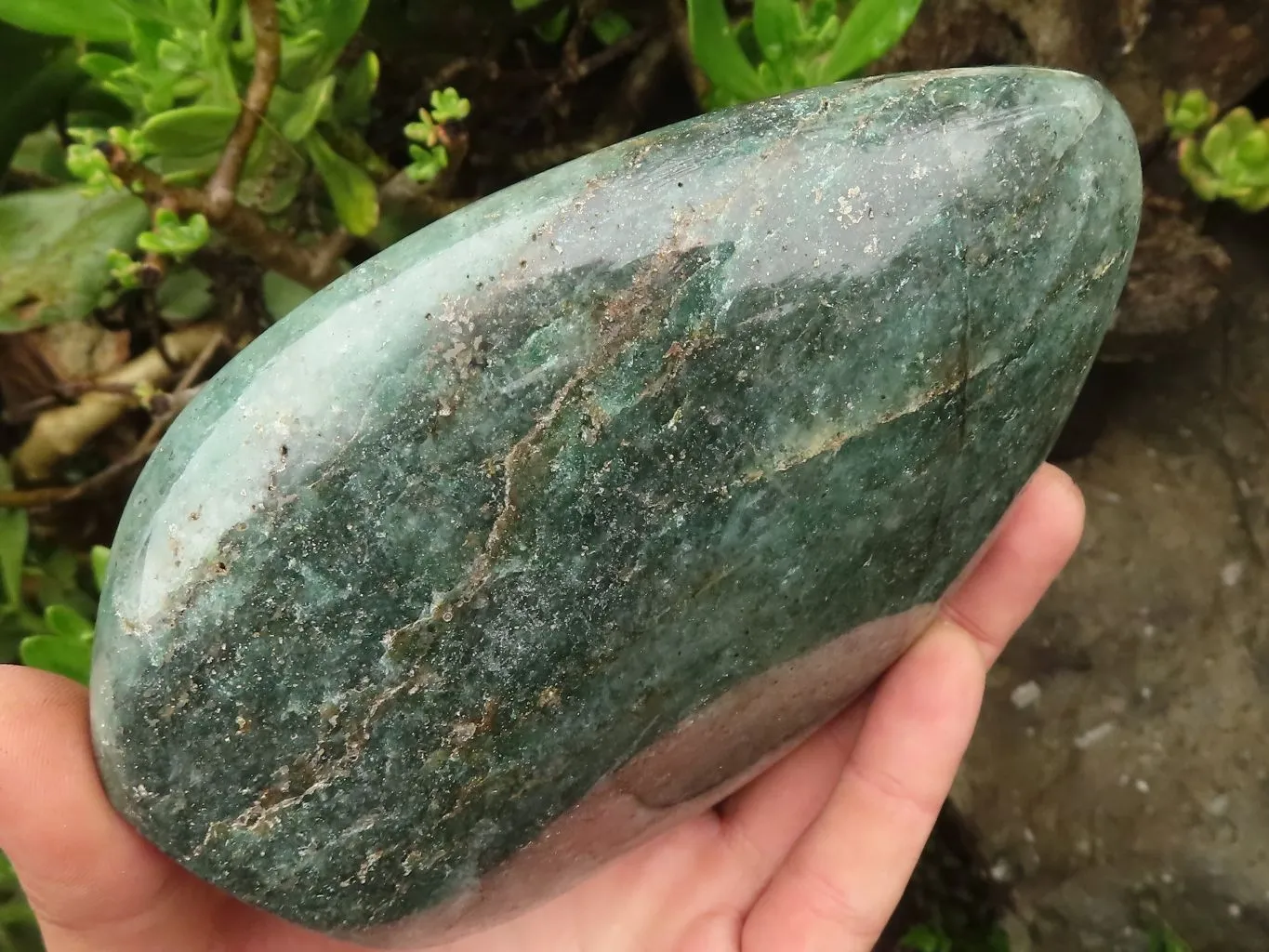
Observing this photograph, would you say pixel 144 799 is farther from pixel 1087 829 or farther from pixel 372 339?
pixel 1087 829

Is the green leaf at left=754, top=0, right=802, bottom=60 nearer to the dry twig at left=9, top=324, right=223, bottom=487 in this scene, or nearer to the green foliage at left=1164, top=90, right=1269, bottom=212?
the green foliage at left=1164, top=90, right=1269, bottom=212

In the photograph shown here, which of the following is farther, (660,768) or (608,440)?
(660,768)

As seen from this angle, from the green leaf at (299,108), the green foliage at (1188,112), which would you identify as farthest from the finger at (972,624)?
the green leaf at (299,108)

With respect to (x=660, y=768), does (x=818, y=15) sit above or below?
above

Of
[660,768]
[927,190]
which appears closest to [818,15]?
[927,190]

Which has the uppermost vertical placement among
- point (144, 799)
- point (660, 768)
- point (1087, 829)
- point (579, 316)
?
point (579, 316)

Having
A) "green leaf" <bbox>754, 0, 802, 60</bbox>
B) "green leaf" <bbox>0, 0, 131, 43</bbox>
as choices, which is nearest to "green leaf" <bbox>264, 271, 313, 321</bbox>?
"green leaf" <bbox>0, 0, 131, 43</bbox>

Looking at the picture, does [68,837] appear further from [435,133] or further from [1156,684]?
[1156,684]
